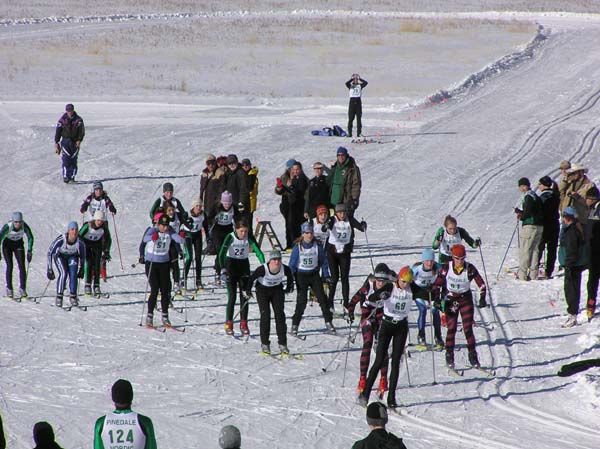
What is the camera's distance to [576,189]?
18266 mm

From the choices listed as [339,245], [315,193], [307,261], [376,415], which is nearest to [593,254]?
[339,245]

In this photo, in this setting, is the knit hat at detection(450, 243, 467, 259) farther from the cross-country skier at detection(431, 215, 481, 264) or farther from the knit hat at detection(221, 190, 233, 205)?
the knit hat at detection(221, 190, 233, 205)

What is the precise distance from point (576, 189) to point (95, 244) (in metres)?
8.17

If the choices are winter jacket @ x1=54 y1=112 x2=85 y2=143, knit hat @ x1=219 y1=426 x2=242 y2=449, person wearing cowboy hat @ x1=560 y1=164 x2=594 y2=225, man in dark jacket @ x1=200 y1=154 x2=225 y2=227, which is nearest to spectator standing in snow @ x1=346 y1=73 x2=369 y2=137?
winter jacket @ x1=54 y1=112 x2=85 y2=143

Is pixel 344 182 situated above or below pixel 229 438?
above

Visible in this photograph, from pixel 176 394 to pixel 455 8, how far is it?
6573 centimetres

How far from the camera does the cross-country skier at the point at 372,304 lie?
12.7 m

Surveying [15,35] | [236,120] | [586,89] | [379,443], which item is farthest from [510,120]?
[15,35]

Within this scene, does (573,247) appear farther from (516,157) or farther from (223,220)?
(516,157)

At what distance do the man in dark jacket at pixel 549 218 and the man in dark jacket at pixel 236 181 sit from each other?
5177mm

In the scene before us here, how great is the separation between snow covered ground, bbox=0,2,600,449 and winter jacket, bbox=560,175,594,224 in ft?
4.99

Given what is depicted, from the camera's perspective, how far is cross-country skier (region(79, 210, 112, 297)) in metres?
17.1

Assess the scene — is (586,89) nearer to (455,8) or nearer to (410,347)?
(410,347)

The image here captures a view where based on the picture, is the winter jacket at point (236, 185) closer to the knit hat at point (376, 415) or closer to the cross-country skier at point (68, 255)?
the cross-country skier at point (68, 255)
